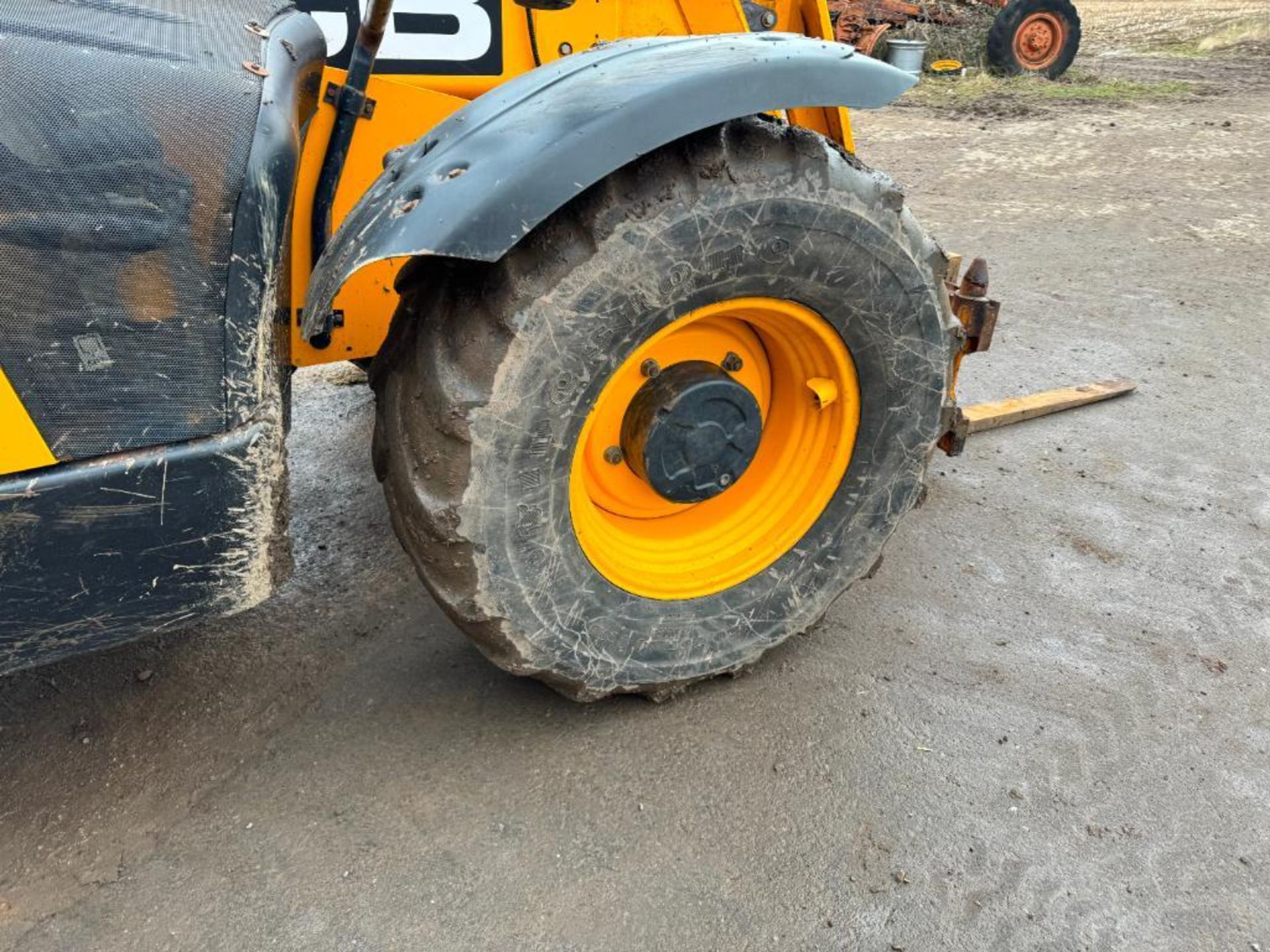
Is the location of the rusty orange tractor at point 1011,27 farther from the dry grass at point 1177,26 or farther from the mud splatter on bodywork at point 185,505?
the mud splatter on bodywork at point 185,505

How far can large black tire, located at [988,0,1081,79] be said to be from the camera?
10992mm

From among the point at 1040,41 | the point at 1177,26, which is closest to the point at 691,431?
the point at 1040,41

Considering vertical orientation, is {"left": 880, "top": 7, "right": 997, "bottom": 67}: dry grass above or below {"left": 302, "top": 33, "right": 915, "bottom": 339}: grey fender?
below

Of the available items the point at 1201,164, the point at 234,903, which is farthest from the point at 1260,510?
the point at 1201,164

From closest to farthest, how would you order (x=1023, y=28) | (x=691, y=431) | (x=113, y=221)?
(x=113, y=221) < (x=691, y=431) < (x=1023, y=28)

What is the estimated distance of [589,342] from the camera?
1.79m

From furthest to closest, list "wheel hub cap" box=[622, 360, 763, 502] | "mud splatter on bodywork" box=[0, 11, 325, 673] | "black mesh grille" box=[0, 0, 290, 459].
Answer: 1. "wheel hub cap" box=[622, 360, 763, 502]
2. "mud splatter on bodywork" box=[0, 11, 325, 673]
3. "black mesh grille" box=[0, 0, 290, 459]

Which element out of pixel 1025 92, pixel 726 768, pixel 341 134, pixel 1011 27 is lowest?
pixel 726 768

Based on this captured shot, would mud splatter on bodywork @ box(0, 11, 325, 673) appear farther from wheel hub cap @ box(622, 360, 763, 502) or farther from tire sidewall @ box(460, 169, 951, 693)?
wheel hub cap @ box(622, 360, 763, 502)

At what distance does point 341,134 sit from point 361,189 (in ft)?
0.72

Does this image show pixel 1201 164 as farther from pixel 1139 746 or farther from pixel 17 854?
pixel 17 854

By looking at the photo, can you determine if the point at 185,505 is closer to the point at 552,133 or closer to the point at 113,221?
the point at 113,221

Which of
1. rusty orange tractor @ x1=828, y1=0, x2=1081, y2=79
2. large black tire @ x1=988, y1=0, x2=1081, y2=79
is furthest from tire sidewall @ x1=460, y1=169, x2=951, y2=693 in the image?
large black tire @ x1=988, y1=0, x2=1081, y2=79

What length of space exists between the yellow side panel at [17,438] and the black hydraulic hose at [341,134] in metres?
0.78
